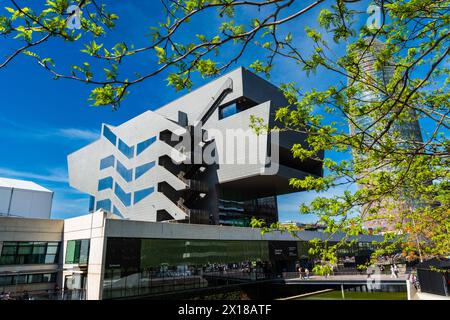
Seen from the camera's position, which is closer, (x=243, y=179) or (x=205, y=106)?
(x=243, y=179)

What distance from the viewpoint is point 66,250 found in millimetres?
27828

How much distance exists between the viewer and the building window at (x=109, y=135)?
46600 millimetres

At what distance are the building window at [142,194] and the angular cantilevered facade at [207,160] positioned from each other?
131 millimetres

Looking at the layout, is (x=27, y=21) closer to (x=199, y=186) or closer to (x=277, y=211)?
(x=199, y=186)

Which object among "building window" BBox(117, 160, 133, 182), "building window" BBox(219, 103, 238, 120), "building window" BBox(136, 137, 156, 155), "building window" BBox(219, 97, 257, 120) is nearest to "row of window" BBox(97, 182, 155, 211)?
"building window" BBox(117, 160, 133, 182)

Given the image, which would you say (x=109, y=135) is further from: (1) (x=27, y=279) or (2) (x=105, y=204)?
(1) (x=27, y=279)

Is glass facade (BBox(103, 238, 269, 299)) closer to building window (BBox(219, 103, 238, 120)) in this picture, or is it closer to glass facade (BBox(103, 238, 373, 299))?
glass facade (BBox(103, 238, 373, 299))

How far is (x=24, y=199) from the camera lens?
4200cm

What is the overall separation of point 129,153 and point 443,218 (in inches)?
1566

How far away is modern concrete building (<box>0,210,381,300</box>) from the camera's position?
2217cm

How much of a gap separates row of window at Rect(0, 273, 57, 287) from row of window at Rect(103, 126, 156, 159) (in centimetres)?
1843

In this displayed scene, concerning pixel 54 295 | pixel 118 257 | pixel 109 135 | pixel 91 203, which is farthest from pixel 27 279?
pixel 109 135

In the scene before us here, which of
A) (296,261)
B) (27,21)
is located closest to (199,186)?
(296,261)
